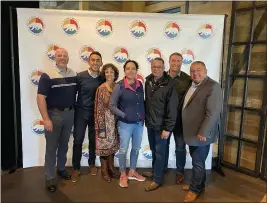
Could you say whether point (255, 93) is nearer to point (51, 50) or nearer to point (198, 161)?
point (198, 161)

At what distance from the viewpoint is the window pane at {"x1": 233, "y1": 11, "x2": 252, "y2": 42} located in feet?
9.53

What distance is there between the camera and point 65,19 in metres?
2.76

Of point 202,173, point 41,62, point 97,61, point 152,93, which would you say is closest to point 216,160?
point 202,173

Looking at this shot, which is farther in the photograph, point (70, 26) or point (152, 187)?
point (70, 26)

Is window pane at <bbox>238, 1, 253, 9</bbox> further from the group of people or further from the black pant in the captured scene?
the black pant

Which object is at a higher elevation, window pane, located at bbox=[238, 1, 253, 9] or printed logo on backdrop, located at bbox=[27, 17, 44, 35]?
window pane, located at bbox=[238, 1, 253, 9]

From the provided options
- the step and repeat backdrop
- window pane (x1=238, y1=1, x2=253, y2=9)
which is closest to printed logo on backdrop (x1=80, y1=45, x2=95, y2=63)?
the step and repeat backdrop

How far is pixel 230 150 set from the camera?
10.5ft

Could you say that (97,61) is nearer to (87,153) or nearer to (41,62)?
(41,62)

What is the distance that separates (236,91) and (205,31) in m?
0.86

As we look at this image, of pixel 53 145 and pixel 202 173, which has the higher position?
pixel 53 145

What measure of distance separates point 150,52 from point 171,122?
1007 millimetres

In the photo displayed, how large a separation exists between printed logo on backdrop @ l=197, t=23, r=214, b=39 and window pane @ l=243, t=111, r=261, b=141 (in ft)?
3.44

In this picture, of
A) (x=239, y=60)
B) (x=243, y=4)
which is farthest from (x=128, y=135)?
(x=243, y=4)
